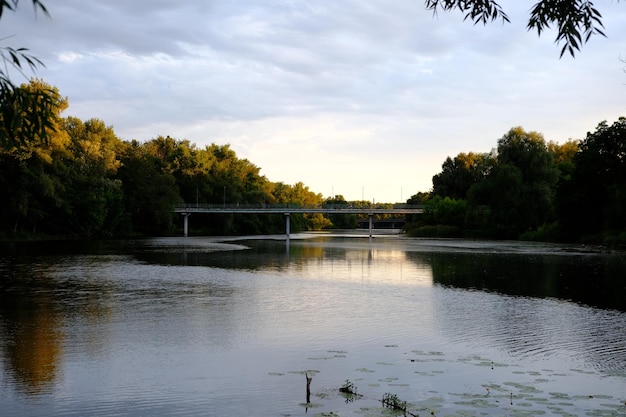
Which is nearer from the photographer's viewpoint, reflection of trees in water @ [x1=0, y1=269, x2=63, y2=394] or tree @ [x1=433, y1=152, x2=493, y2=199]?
reflection of trees in water @ [x1=0, y1=269, x2=63, y2=394]

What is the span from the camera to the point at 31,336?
56.4 feet

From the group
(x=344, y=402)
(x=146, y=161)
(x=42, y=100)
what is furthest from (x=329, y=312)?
(x=146, y=161)

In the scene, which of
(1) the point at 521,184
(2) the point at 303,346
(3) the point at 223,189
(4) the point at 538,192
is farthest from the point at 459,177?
(2) the point at 303,346

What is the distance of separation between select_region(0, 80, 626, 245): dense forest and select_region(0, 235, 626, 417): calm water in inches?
1243

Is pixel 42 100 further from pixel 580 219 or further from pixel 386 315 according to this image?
pixel 580 219

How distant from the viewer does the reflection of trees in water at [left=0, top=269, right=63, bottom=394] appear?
1309 cm

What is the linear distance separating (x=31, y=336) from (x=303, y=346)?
7.27 m

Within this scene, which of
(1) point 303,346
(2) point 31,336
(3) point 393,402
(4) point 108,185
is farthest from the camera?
(4) point 108,185

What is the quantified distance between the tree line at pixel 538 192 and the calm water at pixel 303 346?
5237 cm

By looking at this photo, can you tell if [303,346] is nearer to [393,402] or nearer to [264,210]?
[393,402]

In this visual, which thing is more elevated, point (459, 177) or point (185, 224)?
point (459, 177)

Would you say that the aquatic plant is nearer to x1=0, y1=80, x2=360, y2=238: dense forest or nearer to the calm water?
the calm water

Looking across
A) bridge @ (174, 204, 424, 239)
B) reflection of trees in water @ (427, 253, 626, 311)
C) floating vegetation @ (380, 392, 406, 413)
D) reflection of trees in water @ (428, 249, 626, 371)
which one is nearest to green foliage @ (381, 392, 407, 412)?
floating vegetation @ (380, 392, 406, 413)

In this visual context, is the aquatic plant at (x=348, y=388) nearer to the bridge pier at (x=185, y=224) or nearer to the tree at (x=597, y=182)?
the tree at (x=597, y=182)
